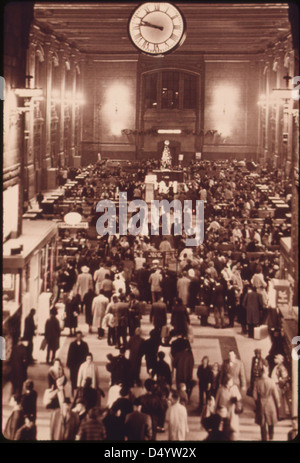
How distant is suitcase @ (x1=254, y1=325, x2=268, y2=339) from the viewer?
42.6 feet

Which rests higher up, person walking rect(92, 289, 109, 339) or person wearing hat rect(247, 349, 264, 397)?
person walking rect(92, 289, 109, 339)

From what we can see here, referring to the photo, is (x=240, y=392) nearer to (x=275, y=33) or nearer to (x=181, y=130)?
(x=275, y=33)

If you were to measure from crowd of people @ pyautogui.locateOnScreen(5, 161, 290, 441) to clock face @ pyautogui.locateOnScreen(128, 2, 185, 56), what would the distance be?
4771 mm

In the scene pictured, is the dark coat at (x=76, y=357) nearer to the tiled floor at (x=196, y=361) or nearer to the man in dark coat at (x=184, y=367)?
the tiled floor at (x=196, y=361)

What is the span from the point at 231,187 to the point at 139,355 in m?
9.49

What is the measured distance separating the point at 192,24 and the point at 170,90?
8860 mm

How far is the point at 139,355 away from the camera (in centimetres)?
1102

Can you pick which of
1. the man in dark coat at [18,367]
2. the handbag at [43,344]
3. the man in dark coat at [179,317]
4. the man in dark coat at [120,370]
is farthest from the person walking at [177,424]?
the handbag at [43,344]

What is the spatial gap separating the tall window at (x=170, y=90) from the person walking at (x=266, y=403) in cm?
2083

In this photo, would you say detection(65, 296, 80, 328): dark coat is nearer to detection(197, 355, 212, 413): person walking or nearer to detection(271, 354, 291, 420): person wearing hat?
detection(197, 355, 212, 413): person walking

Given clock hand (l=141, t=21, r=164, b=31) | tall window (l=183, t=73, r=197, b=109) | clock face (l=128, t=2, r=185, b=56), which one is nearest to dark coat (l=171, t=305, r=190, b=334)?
clock face (l=128, t=2, r=185, b=56)

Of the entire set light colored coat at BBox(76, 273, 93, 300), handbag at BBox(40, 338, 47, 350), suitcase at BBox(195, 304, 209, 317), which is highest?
light colored coat at BBox(76, 273, 93, 300)

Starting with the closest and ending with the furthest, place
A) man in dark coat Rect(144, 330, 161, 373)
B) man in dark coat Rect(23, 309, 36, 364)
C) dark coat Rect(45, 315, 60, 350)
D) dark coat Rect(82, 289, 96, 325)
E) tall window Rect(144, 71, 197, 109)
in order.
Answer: man in dark coat Rect(144, 330, 161, 373), man in dark coat Rect(23, 309, 36, 364), dark coat Rect(45, 315, 60, 350), dark coat Rect(82, 289, 96, 325), tall window Rect(144, 71, 197, 109)
